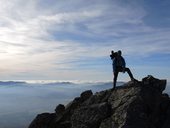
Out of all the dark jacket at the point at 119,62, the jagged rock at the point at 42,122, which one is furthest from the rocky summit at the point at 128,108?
the jagged rock at the point at 42,122

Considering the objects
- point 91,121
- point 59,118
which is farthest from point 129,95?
point 59,118

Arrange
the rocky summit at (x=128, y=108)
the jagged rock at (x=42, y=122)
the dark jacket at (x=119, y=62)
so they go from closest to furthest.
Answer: the rocky summit at (x=128, y=108), the dark jacket at (x=119, y=62), the jagged rock at (x=42, y=122)

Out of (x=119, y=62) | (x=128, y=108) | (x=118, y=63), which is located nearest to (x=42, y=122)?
(x=118, y=63)

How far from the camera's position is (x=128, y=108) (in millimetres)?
43969

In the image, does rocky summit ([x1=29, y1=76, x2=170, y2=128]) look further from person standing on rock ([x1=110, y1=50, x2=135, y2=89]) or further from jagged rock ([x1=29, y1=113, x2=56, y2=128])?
jagged rock ([x1=29, y1=113, x2=56, y2=128])

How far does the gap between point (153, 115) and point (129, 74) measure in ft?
22.6

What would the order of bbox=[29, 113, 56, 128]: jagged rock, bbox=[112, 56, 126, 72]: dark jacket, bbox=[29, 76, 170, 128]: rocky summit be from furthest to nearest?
bbox=[29, 113, 56, 128]: jagged rock < bbox=[112, 56, 126, 72]: dark jacket < bbox=[29, 76, 170, 128]: rocky summit

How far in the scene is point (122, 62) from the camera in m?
49.3

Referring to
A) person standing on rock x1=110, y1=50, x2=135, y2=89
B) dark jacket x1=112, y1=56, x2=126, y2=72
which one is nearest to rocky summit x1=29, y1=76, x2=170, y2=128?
person standing on rock x1=110, y1=50, x2=135, y2=89

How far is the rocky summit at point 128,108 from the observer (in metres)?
43.8

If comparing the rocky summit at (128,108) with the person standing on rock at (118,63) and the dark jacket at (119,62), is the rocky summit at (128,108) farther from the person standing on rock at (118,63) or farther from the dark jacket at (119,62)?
the dark jacket at (119,62)

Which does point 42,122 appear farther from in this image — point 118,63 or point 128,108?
point 128,108

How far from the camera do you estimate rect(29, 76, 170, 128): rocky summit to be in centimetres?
4375

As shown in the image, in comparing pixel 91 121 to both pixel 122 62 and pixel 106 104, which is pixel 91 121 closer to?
pixel 106 104
